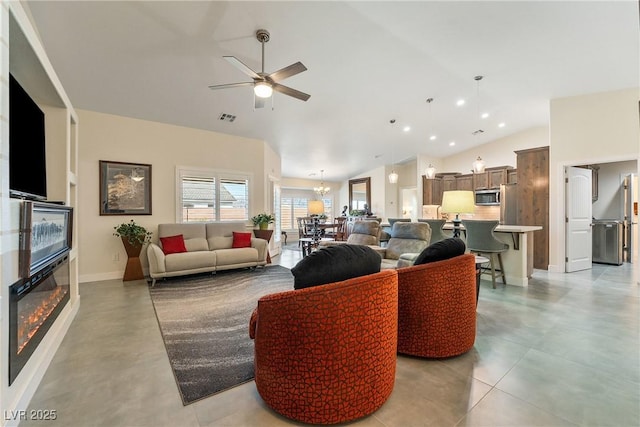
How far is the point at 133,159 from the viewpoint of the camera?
15.9ft

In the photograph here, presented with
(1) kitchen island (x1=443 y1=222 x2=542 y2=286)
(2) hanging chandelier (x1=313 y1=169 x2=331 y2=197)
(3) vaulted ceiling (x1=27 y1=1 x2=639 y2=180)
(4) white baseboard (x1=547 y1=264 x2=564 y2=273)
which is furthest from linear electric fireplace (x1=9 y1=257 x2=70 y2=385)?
(2) hanging chandelier (x1=313 y1=169 x2=331 y2=197)

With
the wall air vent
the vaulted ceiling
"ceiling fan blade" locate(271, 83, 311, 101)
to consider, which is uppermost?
the vaulted ceiling

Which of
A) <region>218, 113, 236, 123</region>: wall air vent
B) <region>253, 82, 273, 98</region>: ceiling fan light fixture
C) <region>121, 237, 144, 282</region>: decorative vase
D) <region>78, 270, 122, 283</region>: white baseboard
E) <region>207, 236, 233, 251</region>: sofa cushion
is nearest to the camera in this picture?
<region>253, 82, 273, 98</region>: ceiling fan light fixture

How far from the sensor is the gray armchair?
4023mm

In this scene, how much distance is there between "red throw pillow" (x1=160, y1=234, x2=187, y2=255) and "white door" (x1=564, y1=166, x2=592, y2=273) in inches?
280

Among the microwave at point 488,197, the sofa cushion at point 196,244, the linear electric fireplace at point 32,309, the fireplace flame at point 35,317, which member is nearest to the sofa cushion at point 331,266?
the linear electric fireplace at point 32,309

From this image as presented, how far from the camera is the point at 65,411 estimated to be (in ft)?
5.08

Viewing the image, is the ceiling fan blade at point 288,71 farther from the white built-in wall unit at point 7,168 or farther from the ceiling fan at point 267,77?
the white built-in wall unit at point 7,168

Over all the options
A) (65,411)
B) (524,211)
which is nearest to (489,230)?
(524,211)

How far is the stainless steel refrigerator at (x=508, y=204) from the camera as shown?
6124 mm

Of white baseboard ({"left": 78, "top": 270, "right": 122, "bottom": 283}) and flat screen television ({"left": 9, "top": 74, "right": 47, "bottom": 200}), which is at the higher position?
flat screen television ({"left": 9, "top": 74, "right": 47, "bottom": 200})

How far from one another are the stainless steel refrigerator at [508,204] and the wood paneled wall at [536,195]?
40cm

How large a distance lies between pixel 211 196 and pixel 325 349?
4.99 meters

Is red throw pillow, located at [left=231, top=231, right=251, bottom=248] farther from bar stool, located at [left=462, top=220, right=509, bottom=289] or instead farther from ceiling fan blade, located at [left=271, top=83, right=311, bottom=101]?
bar stool, located at [left=462, top=220, right=509, bottom=289]
